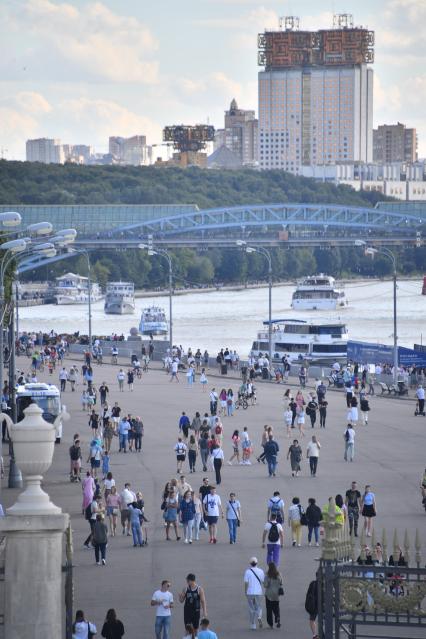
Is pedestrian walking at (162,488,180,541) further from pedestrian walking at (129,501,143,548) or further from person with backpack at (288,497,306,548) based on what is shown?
person with backpack at (288,497,306,548)

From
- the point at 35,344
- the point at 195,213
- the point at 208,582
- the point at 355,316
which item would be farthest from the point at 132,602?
the point at 195,213

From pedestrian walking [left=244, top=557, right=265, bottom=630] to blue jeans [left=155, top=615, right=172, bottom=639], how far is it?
1.13m

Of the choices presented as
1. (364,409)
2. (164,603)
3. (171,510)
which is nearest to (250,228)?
(364,409)

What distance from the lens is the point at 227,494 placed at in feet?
75.9

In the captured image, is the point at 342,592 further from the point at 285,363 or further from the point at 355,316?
the point at 355,316

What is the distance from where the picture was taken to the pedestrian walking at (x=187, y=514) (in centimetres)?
1945

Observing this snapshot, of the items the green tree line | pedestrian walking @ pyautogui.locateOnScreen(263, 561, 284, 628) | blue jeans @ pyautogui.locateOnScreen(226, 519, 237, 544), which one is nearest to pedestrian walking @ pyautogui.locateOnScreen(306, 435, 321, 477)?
blue jeans @ pyautogui.locateOnScreen(226, 519, 237, 544)

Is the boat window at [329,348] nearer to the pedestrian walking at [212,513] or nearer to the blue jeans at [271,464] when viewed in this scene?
the blue jeans at [271,464]

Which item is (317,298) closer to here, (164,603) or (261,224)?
(261,224)

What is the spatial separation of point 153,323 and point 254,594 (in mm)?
59176

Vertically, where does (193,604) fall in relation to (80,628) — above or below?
below

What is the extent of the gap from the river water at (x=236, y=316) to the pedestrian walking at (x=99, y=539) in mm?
46180

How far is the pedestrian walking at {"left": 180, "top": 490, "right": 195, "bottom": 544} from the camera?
63.8 ft

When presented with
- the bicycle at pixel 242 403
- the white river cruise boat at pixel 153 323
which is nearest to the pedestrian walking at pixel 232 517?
the bicycle at pixel 242 403
